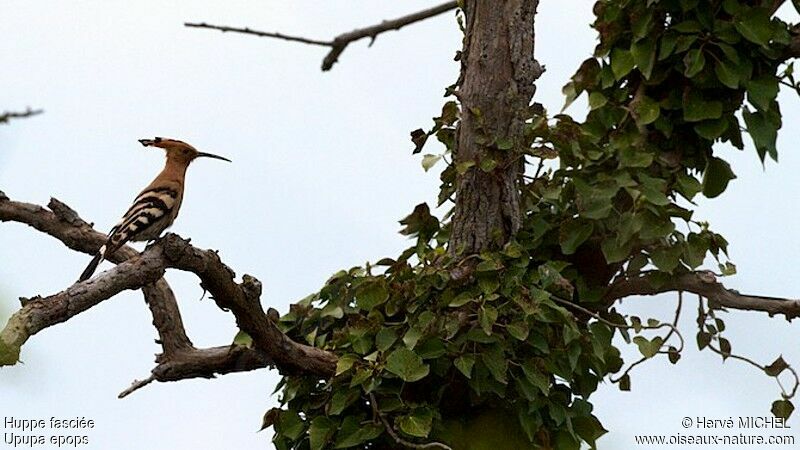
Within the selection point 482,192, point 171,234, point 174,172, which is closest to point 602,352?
point 482,192

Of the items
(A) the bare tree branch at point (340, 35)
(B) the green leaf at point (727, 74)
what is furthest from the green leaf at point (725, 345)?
(A) the bare tree branch at point (340, 35)

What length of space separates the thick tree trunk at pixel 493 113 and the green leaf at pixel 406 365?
323 mm

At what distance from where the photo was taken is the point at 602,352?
323 centimetres

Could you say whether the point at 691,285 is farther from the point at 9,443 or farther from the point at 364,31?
the point at 9,443

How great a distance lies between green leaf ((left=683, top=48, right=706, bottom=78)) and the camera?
10.2 ft

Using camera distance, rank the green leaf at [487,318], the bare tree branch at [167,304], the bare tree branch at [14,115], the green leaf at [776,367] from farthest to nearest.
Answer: the green leaf at [776,367] → the green leaf at [487,318] → the bare tree branch at [167,304] → the bare tree branch at [14,115]

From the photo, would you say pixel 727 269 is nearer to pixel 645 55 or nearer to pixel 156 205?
pixel 645 55

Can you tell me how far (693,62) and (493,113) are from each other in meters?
0.52

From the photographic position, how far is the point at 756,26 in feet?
10.3

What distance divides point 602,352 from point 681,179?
19.0 inches

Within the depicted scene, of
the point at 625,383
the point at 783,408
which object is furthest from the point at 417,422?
the point at 783,408

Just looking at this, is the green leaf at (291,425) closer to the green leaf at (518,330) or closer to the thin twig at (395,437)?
the thin twig at (395,437)

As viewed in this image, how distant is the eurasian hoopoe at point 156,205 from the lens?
344cm

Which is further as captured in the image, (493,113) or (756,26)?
(493,113)
